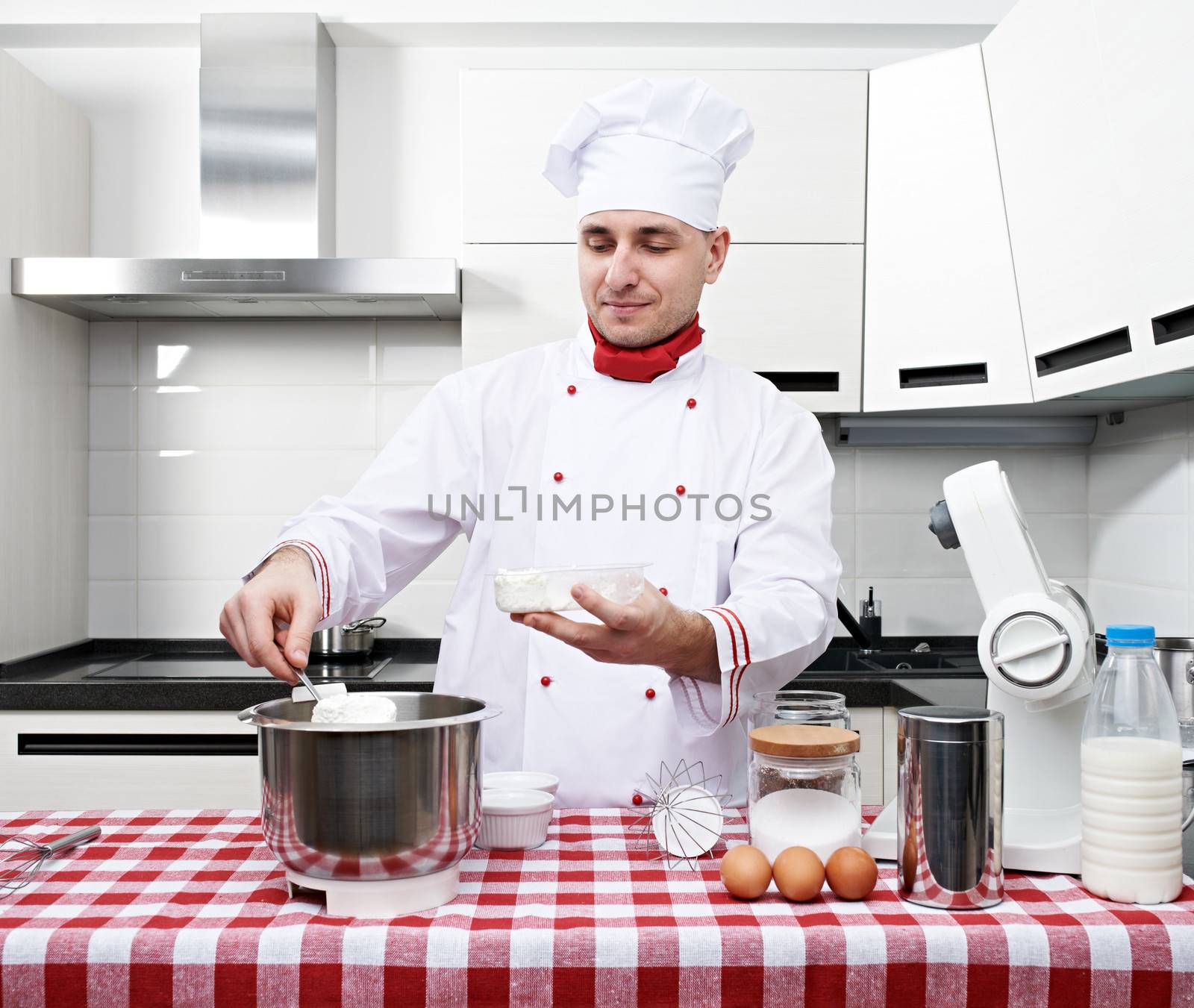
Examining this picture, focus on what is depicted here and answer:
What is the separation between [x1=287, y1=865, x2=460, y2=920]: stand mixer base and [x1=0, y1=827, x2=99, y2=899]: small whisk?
0.91ft

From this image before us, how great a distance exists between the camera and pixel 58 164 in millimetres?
2506

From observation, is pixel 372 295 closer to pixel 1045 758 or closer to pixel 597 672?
pixel 597 672

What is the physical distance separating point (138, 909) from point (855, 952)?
59 centimetres

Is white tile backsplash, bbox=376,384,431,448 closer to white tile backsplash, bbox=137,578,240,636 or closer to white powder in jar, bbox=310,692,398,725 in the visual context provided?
white tile backsplash, bbox=137,578,240,636

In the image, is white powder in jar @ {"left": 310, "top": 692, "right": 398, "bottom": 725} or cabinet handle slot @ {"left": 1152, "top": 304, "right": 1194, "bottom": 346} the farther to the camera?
cabinet handle slot @ {"left": 1152, "top": 304, "right": 1194, "bottom": 346}

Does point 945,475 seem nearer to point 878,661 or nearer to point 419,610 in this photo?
point 878,661

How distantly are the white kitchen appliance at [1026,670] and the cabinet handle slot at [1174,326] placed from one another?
32.4 inches

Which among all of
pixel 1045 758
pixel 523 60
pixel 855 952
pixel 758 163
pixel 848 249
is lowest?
pixel 855 952

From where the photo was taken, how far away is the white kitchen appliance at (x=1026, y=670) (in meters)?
1.01

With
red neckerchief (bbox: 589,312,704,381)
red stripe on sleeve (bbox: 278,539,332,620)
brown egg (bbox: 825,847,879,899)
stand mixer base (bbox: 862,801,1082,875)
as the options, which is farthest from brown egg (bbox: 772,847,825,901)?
red neckerchief (bbox: 589,312,704,381)

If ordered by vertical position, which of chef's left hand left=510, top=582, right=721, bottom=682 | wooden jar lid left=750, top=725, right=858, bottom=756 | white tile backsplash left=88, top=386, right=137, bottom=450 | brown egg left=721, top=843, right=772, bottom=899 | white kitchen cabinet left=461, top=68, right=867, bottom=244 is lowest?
brown egg left=721, top=843, right=772, bottom=899

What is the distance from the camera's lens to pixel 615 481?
63.9 inches

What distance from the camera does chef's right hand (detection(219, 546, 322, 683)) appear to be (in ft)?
3.57

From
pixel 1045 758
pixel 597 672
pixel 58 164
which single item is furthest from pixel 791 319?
pixel 58 164
